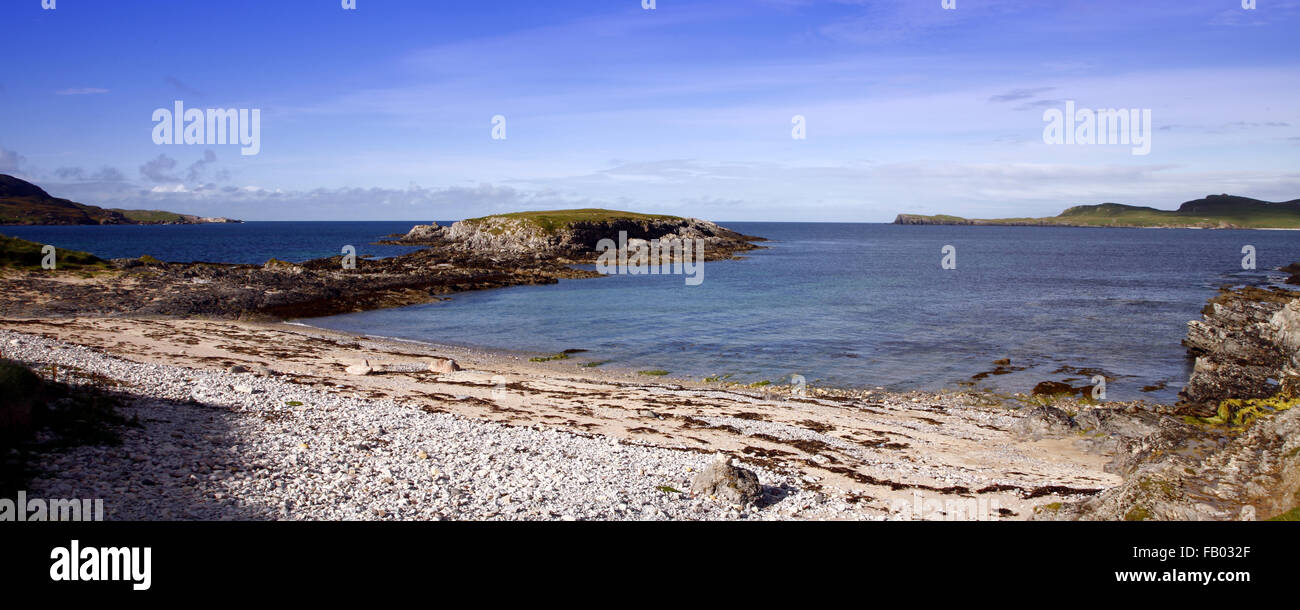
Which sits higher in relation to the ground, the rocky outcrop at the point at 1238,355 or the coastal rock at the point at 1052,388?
the rocky outcrop at the point at 1238,355

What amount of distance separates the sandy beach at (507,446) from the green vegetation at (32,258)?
100 feet

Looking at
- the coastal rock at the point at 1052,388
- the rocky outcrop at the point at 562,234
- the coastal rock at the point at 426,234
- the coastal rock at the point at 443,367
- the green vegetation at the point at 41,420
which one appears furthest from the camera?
the coastal rock at the point at 426,234

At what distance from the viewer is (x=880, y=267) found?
96.7m

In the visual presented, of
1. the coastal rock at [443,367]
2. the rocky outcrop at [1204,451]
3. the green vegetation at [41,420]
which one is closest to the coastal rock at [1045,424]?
the rocky outcrop at [1204,451]

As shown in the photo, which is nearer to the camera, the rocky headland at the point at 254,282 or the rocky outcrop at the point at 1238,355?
the rocky outcrop at the point at 1238,355

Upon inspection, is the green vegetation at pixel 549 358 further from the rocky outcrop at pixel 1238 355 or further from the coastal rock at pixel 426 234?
the coastal rock at pixel 426 234

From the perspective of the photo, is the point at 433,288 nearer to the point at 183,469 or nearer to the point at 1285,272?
the point at 183,469

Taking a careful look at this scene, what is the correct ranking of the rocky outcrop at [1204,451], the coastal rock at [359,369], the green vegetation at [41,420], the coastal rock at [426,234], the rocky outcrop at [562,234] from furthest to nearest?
the coastal rock at [426,234], the rocky outcrop at [562,234], the coastal rock at [359,369], the green vegetation at [41,420], the rocky outcrop at [1204,451]

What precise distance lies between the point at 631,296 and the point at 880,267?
51.7 m

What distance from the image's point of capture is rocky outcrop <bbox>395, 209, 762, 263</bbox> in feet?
327

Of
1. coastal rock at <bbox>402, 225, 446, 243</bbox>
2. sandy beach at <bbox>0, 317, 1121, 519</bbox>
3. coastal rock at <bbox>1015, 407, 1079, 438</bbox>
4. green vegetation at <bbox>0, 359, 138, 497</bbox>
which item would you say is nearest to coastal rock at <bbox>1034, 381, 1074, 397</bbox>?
sandy beach at <bbox>0, 317, 1121, 519</bbox>

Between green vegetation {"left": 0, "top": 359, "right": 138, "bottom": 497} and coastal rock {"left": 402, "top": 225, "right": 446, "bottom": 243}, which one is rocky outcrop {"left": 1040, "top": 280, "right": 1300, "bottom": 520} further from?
coastal rock {"left": 402, "top": 225, "right": 446, "bottom": 243}

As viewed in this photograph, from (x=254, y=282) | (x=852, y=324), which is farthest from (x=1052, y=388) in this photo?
(x=254, y=282)

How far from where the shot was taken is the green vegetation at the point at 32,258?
50.5 meters
